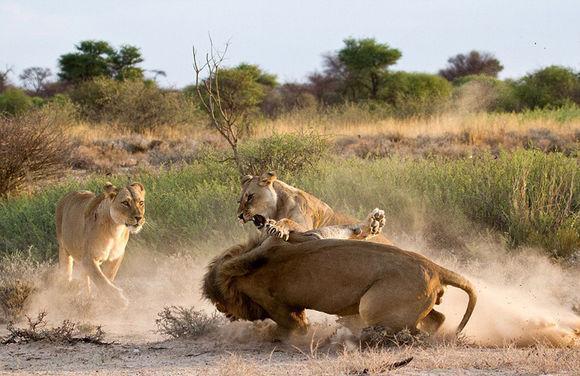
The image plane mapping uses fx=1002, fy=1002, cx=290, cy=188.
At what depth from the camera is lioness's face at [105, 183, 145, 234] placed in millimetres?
10617

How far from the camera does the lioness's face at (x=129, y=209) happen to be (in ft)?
34.8

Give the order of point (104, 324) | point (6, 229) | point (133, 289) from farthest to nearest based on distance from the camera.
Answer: point (6, 229) < point (133, 289) < point (104, 324)

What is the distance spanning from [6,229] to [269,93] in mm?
39001

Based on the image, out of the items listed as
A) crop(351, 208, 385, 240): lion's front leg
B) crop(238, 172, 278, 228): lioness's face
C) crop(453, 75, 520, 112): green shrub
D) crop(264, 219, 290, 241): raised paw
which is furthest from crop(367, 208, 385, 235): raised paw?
crop(453, 75, 520, 112): green shrub

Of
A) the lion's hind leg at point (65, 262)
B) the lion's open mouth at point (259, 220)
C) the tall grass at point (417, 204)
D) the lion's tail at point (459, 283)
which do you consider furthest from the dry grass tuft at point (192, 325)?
the tall grass at point (417, 204)

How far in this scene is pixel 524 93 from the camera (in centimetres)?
4344

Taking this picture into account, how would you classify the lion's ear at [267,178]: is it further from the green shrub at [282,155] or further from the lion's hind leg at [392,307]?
the green shrub at [282,155]

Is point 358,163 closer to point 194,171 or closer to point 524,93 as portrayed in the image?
point 194,171

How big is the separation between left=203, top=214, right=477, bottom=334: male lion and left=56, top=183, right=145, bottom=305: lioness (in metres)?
3.42

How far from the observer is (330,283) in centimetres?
677

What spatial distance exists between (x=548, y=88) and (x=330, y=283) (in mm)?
38781

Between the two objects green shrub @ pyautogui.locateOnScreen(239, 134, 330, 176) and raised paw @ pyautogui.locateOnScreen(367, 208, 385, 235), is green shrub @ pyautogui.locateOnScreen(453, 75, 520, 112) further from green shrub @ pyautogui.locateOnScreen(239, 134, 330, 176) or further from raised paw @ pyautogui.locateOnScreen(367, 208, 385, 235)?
raised paw @ pyautogui.locateOnScreen(367, 208, 385, 235)

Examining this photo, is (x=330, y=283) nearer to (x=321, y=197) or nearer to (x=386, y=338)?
(x=386, y=338)

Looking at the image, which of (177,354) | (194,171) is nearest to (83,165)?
(194,171)
